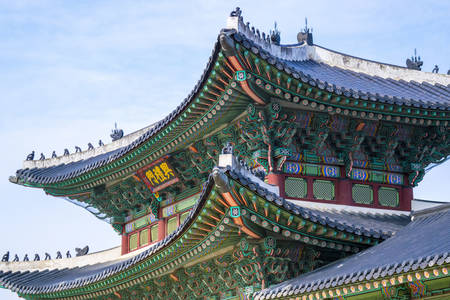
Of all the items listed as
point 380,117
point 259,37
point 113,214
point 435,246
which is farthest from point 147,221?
point 435,246

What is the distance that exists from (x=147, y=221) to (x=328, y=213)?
846 centimetres

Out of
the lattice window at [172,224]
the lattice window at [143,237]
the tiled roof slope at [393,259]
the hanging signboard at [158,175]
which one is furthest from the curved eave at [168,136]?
the tiled roof slope at [393,259]

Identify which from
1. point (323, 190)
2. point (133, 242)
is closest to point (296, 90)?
point (323, 190)

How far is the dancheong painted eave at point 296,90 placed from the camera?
19.2 meters

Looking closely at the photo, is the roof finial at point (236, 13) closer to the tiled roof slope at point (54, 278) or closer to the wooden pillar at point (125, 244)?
the tiled roof slope at point (54, 278)

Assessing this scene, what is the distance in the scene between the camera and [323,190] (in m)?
21.4

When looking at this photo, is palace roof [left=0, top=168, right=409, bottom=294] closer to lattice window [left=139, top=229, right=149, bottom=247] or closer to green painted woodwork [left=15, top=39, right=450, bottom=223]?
lattice window [left=139, top=229, right=149, bottom=247]

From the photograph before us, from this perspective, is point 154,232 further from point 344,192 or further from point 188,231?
point 188,231

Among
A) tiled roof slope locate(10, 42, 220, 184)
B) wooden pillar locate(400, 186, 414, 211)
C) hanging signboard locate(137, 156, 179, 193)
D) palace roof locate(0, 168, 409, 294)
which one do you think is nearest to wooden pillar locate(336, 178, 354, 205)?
palace roof locate(0, 168, 409, 294)

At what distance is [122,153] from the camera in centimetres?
2495

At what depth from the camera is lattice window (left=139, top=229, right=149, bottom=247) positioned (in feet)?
89.6

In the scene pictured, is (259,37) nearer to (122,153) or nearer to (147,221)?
(122,153)

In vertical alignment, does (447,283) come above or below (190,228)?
below

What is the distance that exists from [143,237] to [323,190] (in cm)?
819
